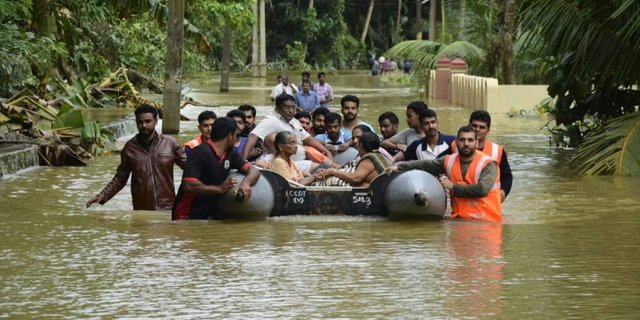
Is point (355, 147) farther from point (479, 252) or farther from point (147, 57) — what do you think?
point (147, 57)

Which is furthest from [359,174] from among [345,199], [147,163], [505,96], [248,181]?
[505,96]

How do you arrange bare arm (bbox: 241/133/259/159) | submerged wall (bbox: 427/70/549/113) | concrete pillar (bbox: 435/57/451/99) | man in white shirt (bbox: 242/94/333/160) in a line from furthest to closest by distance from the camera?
1. concrete pillar (bbox: 435/57/451/99)
2. submerged wall (bbox: 427/70/549/113)
3. man in white shirt (bbox: 242/94/333/160)
4. bare arm (bbox: 241/133/259/159)

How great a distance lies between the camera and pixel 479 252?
12102mm

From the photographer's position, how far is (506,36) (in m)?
40.1

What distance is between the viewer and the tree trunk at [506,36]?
39.1 meters

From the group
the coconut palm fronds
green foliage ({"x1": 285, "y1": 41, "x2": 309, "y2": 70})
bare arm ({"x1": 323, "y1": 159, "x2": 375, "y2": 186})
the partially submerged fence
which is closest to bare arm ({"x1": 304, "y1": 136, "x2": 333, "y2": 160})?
bare arm ({"x1": 323, "y1": 159, "x2": 375, "y2": 186})

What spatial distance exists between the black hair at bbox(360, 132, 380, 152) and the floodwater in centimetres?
88

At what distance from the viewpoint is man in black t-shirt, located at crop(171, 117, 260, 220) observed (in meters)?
13.3

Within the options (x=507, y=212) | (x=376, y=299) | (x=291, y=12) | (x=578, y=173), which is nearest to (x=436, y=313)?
(x=376, y=299)

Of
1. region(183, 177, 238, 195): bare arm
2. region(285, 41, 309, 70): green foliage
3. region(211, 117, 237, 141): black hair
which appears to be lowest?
region(183, 177, 238, 195): bare arm

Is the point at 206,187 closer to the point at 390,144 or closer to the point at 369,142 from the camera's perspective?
the point at 369,142

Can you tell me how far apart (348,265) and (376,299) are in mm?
1592

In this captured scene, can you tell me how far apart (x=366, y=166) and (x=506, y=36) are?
1031 inches

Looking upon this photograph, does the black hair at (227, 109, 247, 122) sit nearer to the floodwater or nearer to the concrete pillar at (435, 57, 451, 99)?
the floodwater
